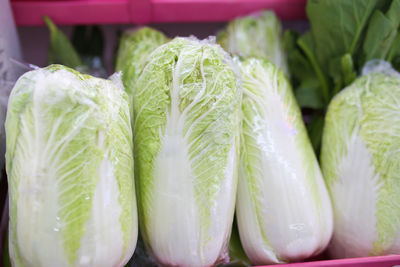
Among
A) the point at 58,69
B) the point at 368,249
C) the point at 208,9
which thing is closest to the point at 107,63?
the point at 208,9

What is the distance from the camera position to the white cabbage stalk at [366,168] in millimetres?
972

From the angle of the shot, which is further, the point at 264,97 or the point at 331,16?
the point at 331,16

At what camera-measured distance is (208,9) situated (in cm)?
131

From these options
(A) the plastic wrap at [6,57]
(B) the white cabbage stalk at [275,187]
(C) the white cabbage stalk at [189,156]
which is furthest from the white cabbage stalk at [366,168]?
(A) the plastic wrap at [6,57]

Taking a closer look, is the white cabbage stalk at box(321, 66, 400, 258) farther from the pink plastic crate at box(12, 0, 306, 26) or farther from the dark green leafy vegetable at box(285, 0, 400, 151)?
the pink plastic crate at box(12, 0, 306, 26)

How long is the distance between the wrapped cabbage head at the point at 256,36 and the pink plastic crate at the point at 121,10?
71 mm

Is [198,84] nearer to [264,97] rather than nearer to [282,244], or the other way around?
[264,97]

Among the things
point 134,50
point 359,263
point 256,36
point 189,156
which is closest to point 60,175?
point 189,156

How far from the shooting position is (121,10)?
1.28 metres

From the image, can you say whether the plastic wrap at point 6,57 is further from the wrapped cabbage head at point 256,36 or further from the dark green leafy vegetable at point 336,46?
the dark green leafy vegetable at point 336,46

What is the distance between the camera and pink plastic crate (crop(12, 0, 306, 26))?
1.26 meters

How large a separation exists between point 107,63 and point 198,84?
1026 mm

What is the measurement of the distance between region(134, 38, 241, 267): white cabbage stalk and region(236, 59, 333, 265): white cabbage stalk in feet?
0.39

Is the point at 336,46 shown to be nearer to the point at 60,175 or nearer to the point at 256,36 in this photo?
the point at 256,36
